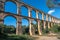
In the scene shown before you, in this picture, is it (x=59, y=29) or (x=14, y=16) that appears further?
(x=59, y=29)

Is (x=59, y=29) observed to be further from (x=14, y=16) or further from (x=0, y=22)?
(x=0, y=22)

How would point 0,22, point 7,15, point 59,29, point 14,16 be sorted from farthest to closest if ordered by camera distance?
point 59,29
point 14,16
point 7,15
point 0,22

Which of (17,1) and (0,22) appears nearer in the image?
(0,22)

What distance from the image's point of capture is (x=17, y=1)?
898 inches

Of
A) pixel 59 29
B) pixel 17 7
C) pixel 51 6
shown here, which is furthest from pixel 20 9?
pixel 51 6

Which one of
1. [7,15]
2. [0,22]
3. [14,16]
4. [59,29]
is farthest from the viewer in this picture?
[59,29]

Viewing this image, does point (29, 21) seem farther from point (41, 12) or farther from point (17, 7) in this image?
point (41, 12)

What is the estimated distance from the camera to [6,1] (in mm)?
20453

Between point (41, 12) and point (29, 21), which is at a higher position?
point (41, 12)

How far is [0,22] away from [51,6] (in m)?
14.1

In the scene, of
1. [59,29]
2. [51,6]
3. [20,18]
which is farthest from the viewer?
[59,29]

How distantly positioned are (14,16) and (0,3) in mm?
3522

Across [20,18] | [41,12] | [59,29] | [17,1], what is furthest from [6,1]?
[59,29]

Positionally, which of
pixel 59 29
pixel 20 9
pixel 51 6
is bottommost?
pixel 59 29
